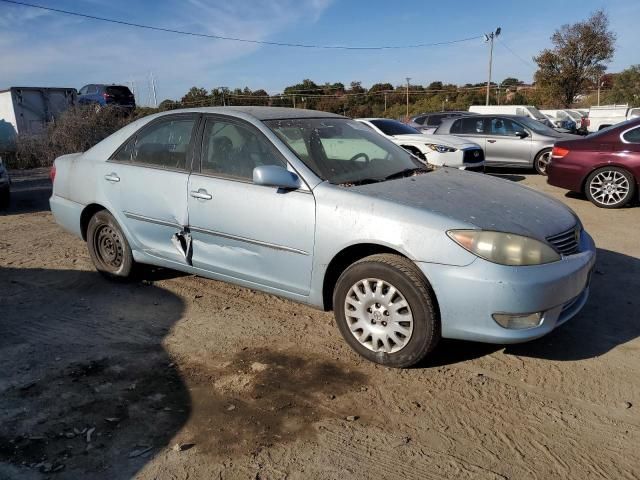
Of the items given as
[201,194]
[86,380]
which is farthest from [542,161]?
[86,380]

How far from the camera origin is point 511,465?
246cm

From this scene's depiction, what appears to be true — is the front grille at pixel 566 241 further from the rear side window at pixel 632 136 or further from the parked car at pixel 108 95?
the parked car at pixel 108 95

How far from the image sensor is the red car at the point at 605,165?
7.74 meters

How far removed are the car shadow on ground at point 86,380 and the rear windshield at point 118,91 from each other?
20.7 meters

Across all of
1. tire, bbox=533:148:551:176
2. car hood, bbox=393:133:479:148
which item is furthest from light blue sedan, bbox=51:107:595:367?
tire, bbox=533:148:551:176

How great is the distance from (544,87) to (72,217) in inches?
1518

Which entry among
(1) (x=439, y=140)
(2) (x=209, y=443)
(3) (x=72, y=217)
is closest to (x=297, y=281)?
(2) (x=209, y=443)

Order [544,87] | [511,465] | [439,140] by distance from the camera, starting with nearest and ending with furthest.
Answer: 1. [511,465]
2. [439,140]
3. [544,87]

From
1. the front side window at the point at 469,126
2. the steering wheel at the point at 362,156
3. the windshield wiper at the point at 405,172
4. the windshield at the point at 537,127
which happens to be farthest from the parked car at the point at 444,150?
the steering wheel at the point at 362,156

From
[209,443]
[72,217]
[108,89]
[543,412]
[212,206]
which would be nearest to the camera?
[209,443]

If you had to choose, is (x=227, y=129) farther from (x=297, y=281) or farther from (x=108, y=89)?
(x=108, y=89)

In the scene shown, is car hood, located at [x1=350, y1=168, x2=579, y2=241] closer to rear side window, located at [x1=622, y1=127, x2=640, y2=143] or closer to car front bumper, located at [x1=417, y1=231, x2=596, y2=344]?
car front bumper, located at [x1=417, y1=231, x2=596, y2=344]

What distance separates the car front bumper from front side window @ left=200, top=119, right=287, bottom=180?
A: 1469 millimetres

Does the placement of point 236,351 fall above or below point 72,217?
below
